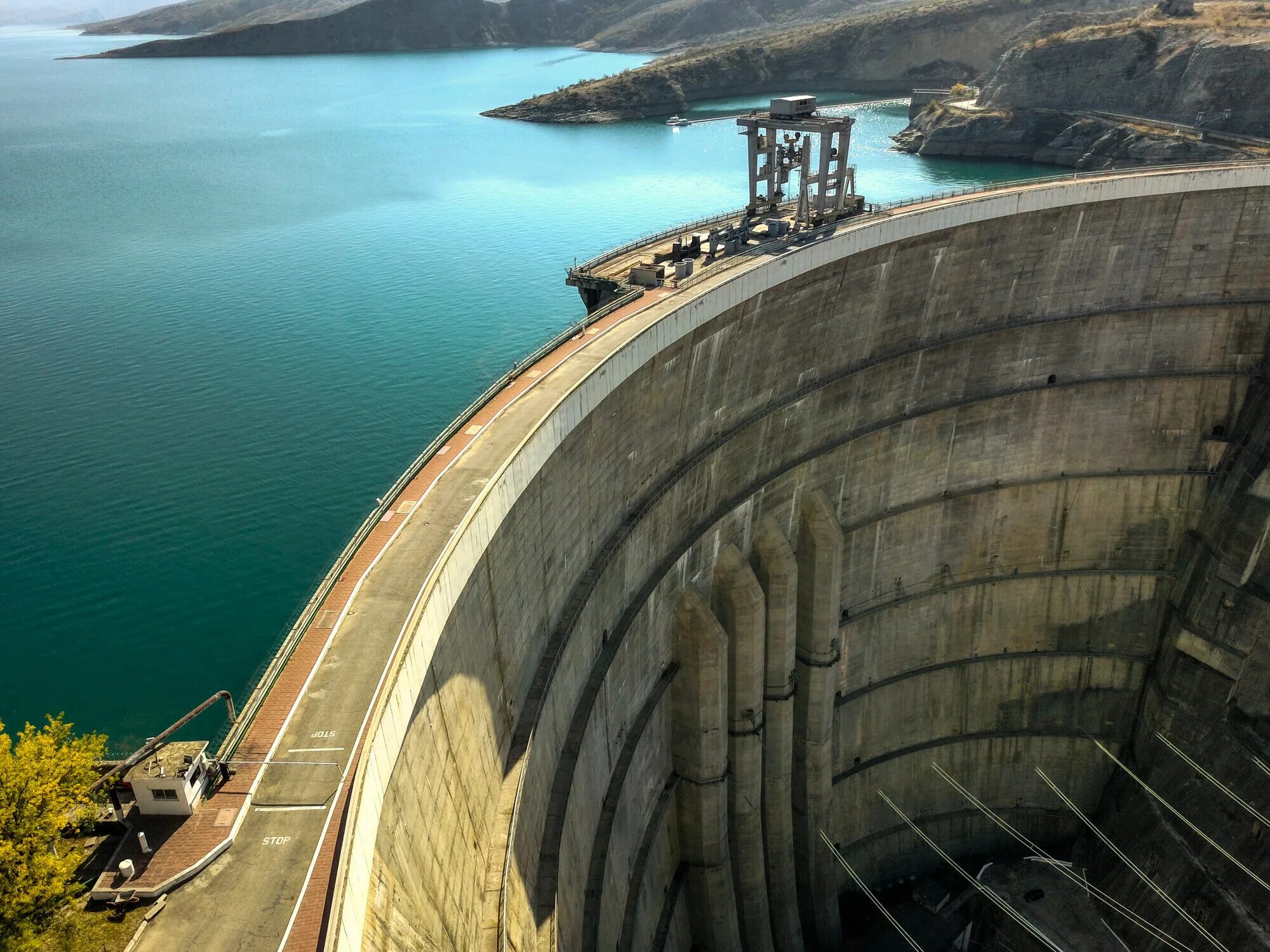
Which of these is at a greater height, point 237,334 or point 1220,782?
point 237,334

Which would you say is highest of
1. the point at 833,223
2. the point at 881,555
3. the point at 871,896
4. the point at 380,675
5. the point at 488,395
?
the point at 833,223

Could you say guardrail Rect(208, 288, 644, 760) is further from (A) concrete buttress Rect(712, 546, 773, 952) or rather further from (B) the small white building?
(A) concrete buttress Rect(712, 546, 773, 952)

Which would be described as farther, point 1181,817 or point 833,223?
point 1181,817

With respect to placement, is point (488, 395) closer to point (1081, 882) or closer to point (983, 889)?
point (983, 889)

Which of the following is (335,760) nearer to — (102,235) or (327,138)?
(102,235)

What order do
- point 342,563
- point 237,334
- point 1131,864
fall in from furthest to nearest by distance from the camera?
point 237,334 < point 1131,864 < point 342,563

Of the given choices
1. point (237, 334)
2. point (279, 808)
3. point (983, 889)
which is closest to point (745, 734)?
point (983, 889)
